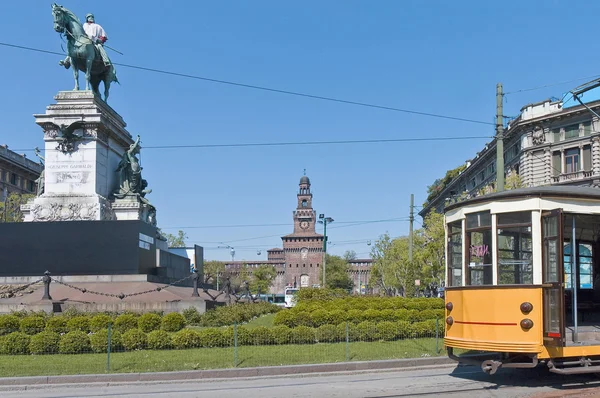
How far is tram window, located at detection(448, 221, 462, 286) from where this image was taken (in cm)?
1262

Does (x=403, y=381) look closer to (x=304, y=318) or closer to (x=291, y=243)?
(x=304, y=318)

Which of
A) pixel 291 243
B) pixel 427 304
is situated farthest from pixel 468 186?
pixel 291 243

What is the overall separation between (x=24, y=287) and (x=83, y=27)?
11913mm

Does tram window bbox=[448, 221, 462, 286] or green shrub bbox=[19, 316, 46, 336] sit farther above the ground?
tram window bbox=[448, 221, 462, 286]

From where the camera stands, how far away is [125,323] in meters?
18.3

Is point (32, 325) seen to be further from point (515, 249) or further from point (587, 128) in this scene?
point (587, 128)

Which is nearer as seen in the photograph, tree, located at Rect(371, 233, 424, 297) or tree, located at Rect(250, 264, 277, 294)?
tree, located at Rect(371, 233, 424, 297)

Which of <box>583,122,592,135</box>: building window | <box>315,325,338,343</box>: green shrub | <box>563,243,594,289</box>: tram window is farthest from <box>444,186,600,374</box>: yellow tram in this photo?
<box>583,122,592,135</box>: building window

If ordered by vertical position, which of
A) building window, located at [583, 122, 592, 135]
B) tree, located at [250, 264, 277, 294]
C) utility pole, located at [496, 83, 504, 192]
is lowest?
tree, located at [250, 264, 277, 294]

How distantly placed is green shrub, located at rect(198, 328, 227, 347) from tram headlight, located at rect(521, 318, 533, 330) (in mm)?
8332

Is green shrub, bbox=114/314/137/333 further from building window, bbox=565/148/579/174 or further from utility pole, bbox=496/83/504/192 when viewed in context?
building window, bbox=565/148/579/174

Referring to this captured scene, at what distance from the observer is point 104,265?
25.8 metres

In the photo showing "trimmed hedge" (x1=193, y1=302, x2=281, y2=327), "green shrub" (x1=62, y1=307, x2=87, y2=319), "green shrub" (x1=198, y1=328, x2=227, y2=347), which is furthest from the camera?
"trimmed hedge" (x1=193, y1=302, x2=281, y2=327)

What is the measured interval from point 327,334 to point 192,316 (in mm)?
5697
